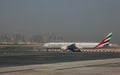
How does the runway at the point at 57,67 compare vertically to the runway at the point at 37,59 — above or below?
below

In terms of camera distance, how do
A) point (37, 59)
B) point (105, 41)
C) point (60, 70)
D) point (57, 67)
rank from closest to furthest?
point (60, 70)
point (57, 67)
point (37, 59)
point (105, 41)

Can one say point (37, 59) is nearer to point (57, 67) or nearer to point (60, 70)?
point (57, 67)

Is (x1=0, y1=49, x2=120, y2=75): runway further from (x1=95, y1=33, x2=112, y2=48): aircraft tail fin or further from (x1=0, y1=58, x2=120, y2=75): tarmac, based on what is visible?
(x1=95, y1=33, x2=112, y2=48): aircraft tail fin

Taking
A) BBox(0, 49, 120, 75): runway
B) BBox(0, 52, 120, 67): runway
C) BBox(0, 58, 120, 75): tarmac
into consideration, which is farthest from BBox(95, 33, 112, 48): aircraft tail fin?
BBox(0, 58, 120, 75): tarmac

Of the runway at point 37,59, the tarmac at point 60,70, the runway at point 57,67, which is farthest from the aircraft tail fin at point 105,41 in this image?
the tarmac at point 60,70

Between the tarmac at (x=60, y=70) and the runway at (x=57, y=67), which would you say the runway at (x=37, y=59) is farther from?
the tarmac at (x=60, y=70)

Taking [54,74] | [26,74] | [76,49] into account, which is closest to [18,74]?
[26,74]

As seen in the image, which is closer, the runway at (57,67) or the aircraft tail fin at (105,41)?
the runway at (57,67)

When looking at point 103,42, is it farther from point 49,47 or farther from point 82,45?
point 49,47

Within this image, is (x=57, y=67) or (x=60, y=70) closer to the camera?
(x=60, y=70)

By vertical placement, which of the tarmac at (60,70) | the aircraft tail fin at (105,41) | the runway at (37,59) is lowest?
the tarmac at (60,70)

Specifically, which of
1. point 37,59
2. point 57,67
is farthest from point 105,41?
point 57,67

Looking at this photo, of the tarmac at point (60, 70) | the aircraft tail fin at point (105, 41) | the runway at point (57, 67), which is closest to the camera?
the tarmac at point (60, 70)

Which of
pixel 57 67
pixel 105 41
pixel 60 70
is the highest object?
pixel 105 41
